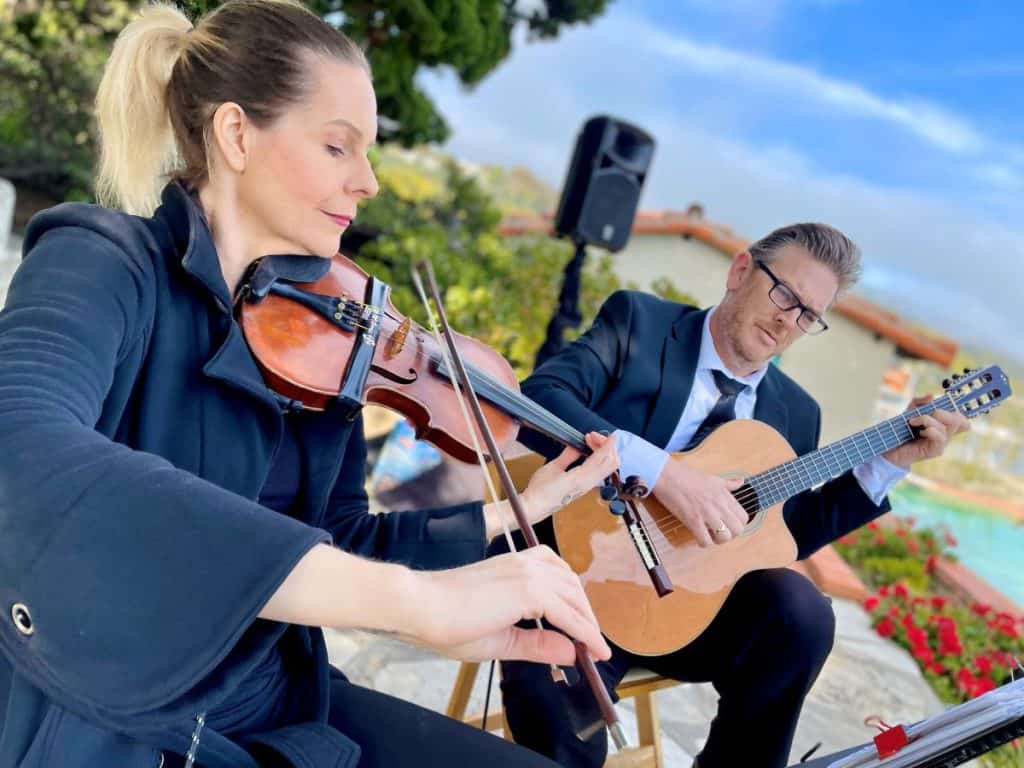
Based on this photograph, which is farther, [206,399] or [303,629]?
[303,629]

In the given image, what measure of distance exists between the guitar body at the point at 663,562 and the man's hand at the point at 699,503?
0.07 m

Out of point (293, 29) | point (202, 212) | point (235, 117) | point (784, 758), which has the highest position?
point (293, 29)

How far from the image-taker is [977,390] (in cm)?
196

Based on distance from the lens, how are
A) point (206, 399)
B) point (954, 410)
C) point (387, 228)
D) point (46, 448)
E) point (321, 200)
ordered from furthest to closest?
point (387, 228) < point (954, 410) < point (321, 200) < point (206, 399) < point (46, 448)

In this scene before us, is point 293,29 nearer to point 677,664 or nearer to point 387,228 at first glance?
point 677,664

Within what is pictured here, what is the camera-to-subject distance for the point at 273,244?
1.22 meters

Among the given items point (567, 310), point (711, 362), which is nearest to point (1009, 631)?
point (567, 310)

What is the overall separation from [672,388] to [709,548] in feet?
1.27

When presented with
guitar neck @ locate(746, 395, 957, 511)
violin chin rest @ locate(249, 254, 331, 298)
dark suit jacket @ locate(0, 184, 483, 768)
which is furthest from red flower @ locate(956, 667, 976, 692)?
violin chin rest @ locate(249, 254, 331, 298)

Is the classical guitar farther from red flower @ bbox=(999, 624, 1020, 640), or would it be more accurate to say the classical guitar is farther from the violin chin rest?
red flower @ bbox=(999, 624, 1020, 640)

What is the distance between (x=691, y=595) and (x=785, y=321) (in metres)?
0.67

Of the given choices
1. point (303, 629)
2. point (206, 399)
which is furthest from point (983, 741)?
point (206, 399)

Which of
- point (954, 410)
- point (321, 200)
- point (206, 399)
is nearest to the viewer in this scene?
point (206, 399)

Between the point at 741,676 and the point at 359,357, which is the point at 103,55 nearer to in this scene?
the point at 359,357
